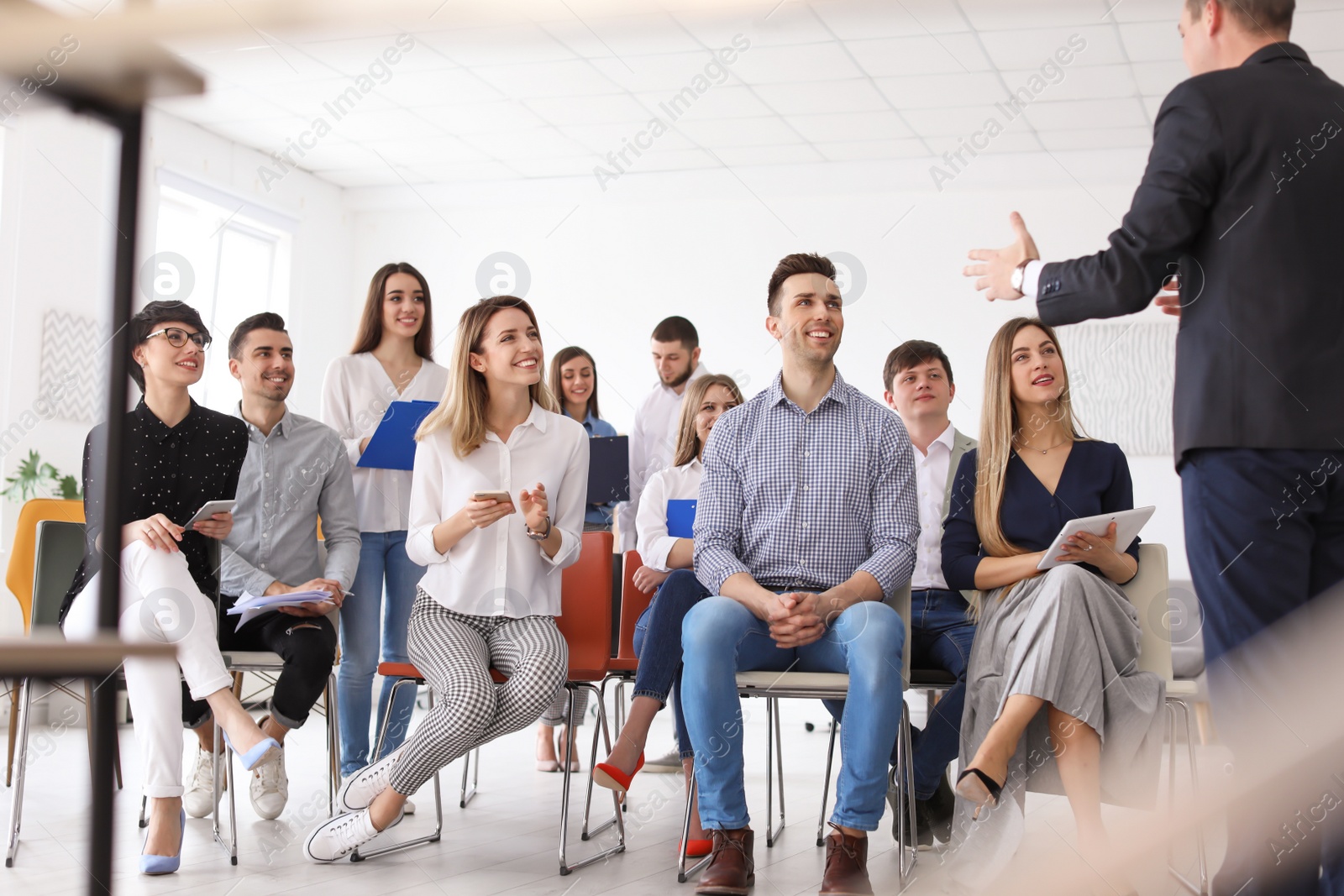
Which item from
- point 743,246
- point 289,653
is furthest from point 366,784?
point 743,246

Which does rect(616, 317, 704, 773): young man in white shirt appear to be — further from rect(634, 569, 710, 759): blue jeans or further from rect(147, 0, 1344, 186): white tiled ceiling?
rect(634, 569, 710, 759): blue jeans

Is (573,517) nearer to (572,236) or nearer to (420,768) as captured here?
(420,768)

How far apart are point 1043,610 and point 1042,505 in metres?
0.35

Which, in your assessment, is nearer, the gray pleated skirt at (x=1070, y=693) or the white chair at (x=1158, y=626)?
the gray pleated skirt at (x=1070, y=693)

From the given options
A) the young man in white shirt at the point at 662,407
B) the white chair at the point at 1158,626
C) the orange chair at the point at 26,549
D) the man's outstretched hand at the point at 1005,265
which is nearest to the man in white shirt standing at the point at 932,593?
the white chair at the point at 1158,626

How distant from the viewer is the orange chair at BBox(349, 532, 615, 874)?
2699 millimetres

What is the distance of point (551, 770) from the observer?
13.0ft

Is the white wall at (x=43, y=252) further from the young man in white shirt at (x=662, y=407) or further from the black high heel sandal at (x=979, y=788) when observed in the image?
the black high heel sandal at (x=979, y=788)

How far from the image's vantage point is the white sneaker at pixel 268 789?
9.75 feet

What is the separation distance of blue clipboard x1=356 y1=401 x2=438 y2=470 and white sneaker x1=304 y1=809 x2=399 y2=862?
945 mm

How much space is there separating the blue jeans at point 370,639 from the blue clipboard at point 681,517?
73 centimetres

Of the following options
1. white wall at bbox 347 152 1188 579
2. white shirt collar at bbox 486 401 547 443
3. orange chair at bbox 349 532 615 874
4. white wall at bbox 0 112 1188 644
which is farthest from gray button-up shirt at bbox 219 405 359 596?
white wall at bbox 347 152 1188 579

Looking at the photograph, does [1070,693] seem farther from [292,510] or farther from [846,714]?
[292,510]

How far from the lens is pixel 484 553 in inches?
106
